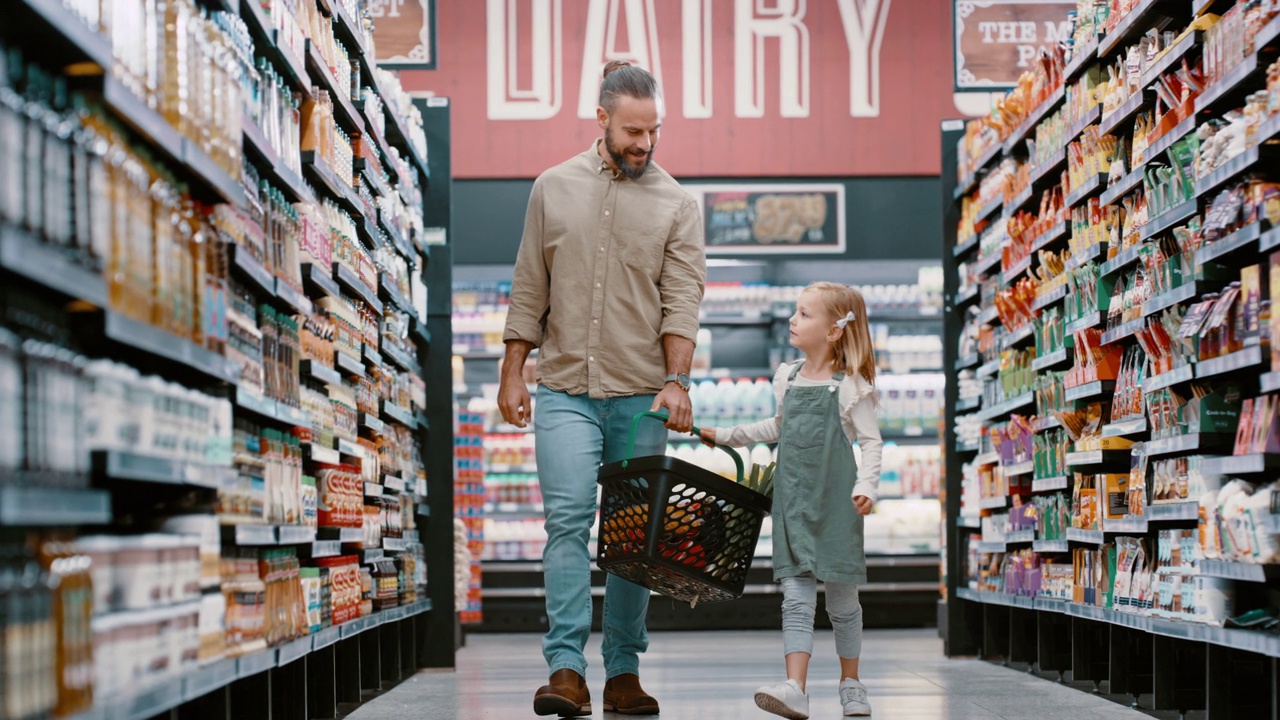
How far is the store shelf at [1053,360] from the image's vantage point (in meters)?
6.00

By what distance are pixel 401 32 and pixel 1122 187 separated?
7356mm

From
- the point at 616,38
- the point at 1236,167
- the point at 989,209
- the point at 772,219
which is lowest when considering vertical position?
the point at 1236,167

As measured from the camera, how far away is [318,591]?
436cm

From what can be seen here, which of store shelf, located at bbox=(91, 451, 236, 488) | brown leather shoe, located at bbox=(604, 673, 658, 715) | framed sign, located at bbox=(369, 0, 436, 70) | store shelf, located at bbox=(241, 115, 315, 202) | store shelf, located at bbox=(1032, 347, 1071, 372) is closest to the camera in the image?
store shelf, located at bbox=(91, 451, 236, 488)

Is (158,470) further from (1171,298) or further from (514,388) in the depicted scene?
(1171,298)

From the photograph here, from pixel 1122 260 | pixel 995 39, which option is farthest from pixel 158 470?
pixel 995 39

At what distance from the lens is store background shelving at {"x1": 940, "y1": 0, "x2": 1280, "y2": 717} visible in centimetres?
402

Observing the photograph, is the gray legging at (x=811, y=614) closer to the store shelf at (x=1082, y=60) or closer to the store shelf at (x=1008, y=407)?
the store shelf at (x=1008, y=407)

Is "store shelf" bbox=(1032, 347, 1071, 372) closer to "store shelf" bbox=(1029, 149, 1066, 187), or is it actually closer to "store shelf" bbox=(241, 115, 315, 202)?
"store shelf" bbox=(1029, 149, 1066, 187)

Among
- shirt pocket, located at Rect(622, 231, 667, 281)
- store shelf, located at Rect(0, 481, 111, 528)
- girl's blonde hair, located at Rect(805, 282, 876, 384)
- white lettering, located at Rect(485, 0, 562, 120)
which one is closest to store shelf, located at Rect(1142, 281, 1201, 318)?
girl's blonde hair, located at Rect(805, 282, 876, 384)

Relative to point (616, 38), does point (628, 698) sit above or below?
below

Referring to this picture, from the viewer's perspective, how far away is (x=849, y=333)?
497 centimetres

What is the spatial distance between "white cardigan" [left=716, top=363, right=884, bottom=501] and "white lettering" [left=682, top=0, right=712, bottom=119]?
6.75 m

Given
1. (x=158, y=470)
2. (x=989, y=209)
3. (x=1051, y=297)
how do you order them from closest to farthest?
1. (x=158, y=470)
2. (x=1051, y=297)
3. (x=989, y=209)
